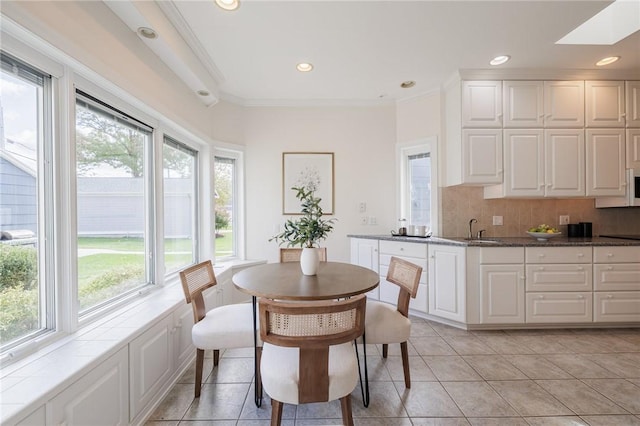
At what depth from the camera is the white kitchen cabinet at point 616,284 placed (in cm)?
268

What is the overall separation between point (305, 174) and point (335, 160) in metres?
0.47

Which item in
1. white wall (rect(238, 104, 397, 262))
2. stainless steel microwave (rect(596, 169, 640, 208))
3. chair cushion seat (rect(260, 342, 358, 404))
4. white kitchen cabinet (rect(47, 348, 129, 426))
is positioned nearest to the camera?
white kitchen cabinet (rect(47, 348, 129, 426))

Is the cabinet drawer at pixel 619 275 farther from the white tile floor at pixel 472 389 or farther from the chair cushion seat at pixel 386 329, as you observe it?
the chair cushion seat at pixel 386 329

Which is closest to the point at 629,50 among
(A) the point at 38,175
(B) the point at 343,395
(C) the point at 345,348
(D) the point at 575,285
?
(D) the point at 575,285

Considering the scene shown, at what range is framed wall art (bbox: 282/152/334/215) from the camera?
3.66 meters

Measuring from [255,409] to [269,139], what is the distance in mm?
3036

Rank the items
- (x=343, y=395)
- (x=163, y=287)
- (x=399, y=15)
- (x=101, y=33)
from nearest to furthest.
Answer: (x=343, y=395), (x=101, y=33), (x=399, y=15), (x=163, y=287)

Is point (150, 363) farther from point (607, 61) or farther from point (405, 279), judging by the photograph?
Result: point (607, 61)

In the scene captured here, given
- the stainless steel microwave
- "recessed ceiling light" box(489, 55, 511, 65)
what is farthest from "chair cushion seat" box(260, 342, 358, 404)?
the stainless steel microwave

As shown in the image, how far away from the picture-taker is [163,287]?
237 cm

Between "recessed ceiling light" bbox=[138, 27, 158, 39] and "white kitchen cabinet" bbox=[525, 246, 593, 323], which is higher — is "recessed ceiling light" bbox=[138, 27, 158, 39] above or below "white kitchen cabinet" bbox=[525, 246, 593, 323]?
above

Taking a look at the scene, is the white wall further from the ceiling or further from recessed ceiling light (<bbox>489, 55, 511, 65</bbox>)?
recessed ceiling light (<bbox>489, 55, 511, 65</bbox>)

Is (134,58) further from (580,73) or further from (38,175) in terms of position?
(580,73)

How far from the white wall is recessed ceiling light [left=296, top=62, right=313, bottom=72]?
86 cm
